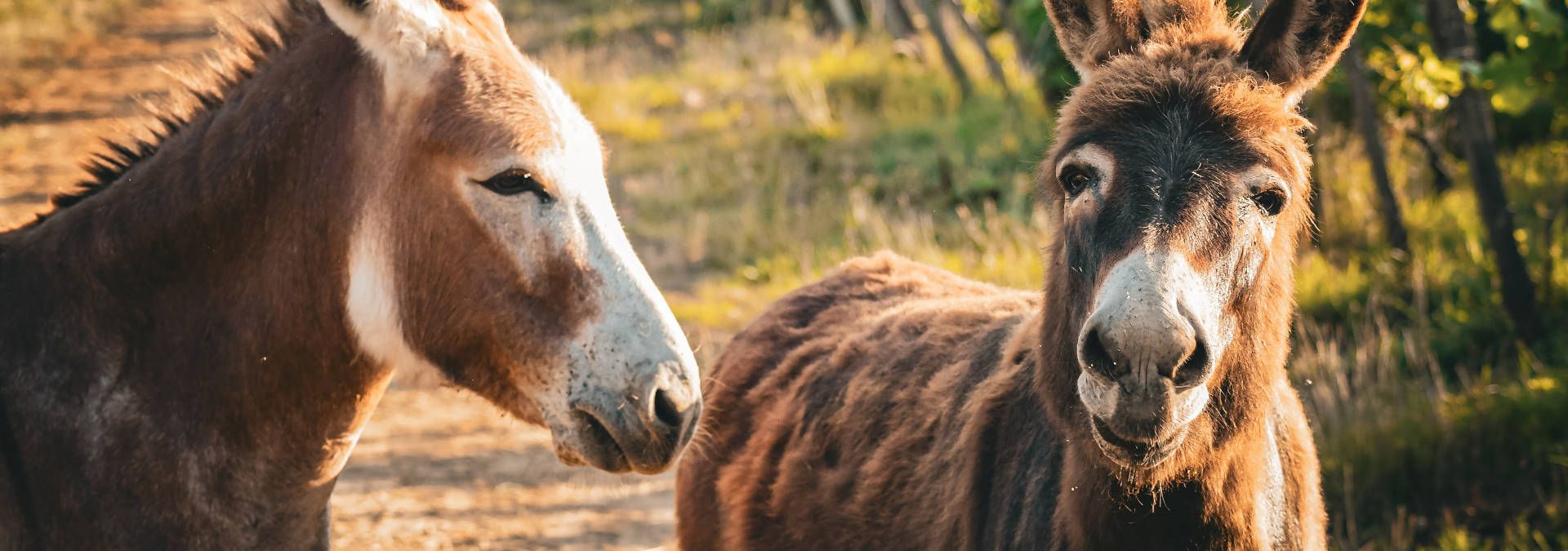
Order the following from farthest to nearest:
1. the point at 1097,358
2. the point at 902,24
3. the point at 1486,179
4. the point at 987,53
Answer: the point at 902,24
the point at 987,53
the point at 1486,179
the point at 1097,358

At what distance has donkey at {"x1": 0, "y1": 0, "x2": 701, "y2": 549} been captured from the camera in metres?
2.41

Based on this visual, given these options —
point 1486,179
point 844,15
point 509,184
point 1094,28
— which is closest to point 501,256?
point 509,184

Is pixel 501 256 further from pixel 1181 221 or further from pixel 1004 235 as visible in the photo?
pixel 1004 235

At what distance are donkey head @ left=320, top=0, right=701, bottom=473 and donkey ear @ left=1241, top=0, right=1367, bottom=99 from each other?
1.46 m

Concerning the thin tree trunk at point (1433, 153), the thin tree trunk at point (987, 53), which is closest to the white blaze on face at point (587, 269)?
the thin tree trunk at point (1433, 153)

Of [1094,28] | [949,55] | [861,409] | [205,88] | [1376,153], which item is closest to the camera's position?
[205,88]

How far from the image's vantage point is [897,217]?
8719mm

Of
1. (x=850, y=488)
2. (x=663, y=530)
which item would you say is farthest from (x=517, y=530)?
(x=850, y=488)

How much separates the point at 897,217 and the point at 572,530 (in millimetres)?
4169

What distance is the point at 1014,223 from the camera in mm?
7672

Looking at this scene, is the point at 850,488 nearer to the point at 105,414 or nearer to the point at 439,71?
the point at 439,71

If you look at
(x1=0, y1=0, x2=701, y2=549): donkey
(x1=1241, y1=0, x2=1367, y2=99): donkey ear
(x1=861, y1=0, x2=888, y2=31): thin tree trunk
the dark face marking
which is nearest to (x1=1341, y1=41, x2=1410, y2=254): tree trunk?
(x1=1241, y1=0, x2=1367, y2=99): donkey ear

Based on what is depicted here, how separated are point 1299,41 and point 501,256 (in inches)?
72.9

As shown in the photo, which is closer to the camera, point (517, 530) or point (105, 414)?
point (105, 414)
